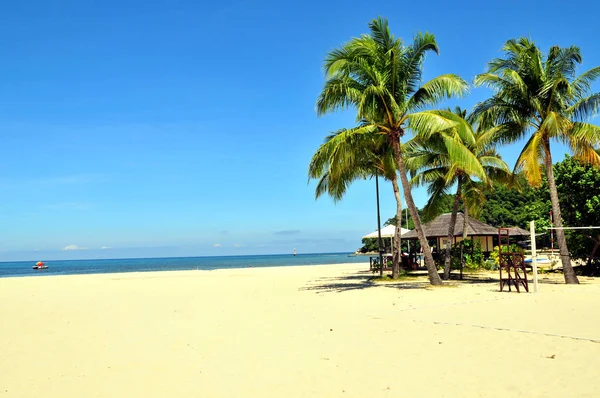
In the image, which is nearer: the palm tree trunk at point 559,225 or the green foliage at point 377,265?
the palm tree trunk at point 559,225

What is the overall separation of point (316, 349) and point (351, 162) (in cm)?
1009

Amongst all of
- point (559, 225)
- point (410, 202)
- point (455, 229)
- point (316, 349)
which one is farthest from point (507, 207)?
point (316, 349)

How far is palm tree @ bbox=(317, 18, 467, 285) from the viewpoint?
1498 centimetres

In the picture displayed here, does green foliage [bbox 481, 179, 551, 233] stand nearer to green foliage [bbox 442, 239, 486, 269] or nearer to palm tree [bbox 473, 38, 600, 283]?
green foliage [bbox 442, 239, 486, 269]

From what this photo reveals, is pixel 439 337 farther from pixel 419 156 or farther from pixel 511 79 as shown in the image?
pixel 419 156

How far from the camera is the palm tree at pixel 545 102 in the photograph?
50.4 feet

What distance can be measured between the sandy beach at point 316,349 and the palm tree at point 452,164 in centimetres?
511

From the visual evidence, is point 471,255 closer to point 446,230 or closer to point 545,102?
point 446,230

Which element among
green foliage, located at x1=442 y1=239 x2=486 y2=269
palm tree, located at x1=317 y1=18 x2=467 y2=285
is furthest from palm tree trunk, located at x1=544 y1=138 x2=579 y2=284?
green foliage, located at x1=442 y1=239 x2=486 y2=269

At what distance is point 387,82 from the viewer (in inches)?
601

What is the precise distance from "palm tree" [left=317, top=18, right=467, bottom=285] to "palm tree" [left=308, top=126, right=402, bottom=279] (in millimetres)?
556

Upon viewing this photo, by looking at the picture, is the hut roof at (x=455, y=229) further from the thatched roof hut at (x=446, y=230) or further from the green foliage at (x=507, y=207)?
the green foliage at (x=507, y=207)

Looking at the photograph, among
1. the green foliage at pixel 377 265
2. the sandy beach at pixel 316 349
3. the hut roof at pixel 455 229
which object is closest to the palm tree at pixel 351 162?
the green foliage at pixel 377 265

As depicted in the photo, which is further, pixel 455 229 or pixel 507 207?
pixel 507 207
